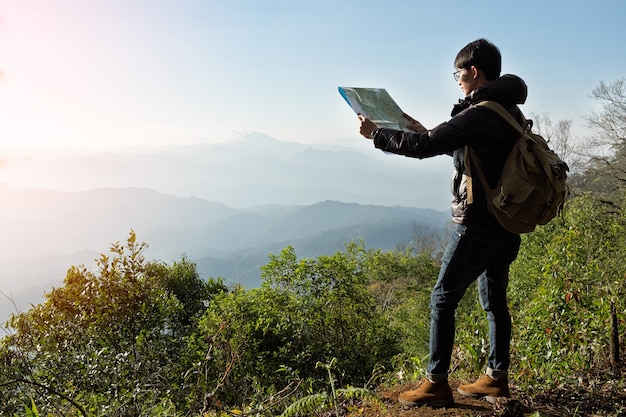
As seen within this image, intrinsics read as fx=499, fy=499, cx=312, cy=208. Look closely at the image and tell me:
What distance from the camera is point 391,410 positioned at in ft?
10.6

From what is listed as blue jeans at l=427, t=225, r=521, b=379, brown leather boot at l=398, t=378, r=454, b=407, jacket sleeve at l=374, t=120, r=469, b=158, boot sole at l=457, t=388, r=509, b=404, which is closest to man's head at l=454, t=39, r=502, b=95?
jacket sleeve at l=374, t=120, r=469, b=158

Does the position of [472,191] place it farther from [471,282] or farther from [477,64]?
[477,64]

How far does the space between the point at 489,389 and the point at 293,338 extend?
10.2 m

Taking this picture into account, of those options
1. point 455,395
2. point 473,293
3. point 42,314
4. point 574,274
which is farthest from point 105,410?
point 473,293

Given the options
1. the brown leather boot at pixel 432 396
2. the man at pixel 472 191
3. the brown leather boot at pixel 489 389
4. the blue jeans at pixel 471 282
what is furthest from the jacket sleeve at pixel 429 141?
the brown leather boot at pixel 489 389

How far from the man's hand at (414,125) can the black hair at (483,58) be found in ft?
1.89

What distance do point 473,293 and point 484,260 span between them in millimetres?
26441

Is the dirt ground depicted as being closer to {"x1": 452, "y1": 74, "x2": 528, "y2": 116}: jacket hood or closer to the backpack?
the backpack

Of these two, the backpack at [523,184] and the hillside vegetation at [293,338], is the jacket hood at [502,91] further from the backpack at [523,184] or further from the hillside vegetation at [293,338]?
the hillside vegetation at [293,338]

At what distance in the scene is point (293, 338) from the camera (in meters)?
13.1

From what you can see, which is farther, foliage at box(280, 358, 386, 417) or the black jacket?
foliage at box(280, 358, 386, 417)

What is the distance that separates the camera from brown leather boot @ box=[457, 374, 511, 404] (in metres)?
3.26

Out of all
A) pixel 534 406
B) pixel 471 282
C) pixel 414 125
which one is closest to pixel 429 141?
pixel 414 125

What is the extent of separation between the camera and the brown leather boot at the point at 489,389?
3260 millimetres
